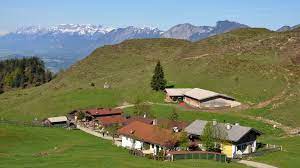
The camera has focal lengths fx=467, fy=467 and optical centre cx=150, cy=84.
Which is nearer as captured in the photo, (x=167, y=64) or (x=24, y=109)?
(x=24, y=109)

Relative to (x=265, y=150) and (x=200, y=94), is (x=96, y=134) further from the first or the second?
(x=265, y=150)

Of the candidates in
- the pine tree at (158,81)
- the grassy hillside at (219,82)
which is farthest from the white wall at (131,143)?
the pine tree at (158,81)

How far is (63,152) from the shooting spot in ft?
235

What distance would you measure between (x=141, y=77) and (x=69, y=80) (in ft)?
158

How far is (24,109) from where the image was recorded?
140875 mm

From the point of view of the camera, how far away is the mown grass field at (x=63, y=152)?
189 ft

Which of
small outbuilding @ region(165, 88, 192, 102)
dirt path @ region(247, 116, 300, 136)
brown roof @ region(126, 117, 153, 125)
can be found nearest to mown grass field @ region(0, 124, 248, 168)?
brown roof @ region(126, 117, 153, 125)

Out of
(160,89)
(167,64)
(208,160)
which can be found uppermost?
(167,64)

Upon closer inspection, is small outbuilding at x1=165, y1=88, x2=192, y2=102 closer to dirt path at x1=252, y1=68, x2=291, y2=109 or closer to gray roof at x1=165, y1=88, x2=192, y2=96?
gray roof at x1=165, y1=88, x2=192, y2=96

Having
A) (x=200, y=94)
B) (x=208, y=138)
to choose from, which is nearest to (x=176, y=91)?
(x=200, y=94)

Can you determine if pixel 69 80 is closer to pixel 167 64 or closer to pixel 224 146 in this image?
pixel 167 64

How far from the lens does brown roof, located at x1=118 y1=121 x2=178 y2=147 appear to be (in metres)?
75.2

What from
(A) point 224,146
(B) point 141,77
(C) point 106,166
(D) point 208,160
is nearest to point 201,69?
(B) point 141,77

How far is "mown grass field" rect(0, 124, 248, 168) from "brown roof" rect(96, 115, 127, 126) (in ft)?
23.9
